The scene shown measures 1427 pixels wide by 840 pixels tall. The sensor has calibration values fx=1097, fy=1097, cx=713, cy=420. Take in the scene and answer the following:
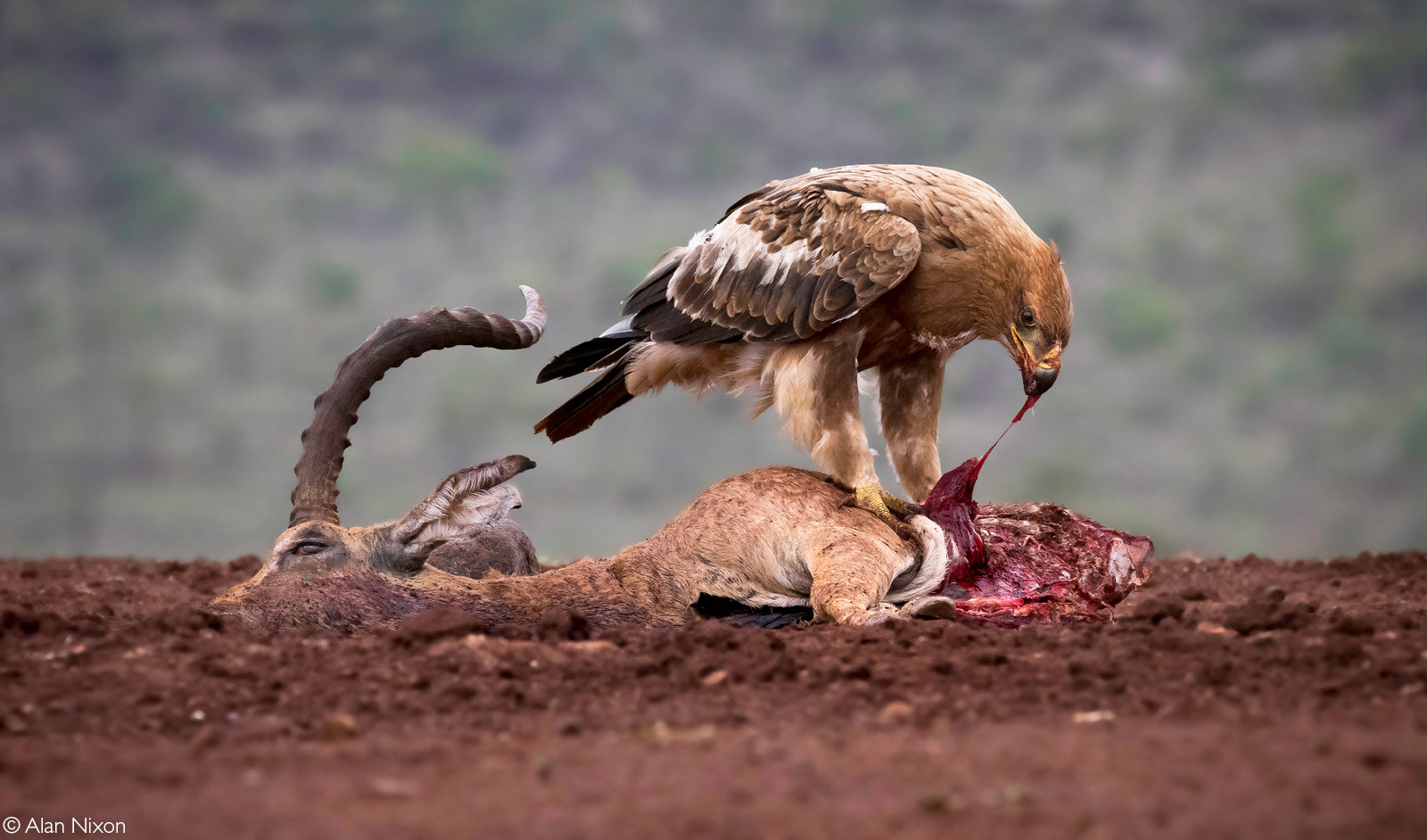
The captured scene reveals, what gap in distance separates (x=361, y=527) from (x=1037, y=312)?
10.1 ft

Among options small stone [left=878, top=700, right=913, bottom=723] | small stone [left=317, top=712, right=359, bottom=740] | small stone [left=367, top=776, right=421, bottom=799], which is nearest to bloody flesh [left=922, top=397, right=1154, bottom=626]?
small stone [left=878, top=700, right=913, bottom=723]

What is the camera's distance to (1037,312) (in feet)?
16.0

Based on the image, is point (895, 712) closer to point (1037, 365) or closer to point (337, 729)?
point (337, 729)

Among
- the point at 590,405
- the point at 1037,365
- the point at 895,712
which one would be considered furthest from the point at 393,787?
the point at 590,405

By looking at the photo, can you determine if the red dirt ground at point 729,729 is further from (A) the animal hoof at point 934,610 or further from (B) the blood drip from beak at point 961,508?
(B) the blood drip from beak at point 961,508

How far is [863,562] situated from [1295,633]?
161 cm

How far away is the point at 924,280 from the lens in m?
5.04

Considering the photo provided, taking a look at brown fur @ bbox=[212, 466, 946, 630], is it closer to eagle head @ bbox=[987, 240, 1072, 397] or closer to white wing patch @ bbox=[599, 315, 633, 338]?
Result: eagle head @ bbox=[987, 240, 1072, 397]

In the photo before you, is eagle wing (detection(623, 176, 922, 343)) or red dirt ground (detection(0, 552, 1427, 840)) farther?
eagle wing (detection(623, 176, 922, 343))

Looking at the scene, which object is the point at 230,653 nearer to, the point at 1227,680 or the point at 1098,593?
the point at 1227,680

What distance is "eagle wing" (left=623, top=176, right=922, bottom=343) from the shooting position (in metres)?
4.95

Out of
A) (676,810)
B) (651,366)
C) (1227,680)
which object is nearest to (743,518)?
(651,366)

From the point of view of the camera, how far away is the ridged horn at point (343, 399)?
4500 millimetres

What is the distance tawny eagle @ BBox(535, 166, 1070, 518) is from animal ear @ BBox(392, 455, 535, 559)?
1.26 metres
